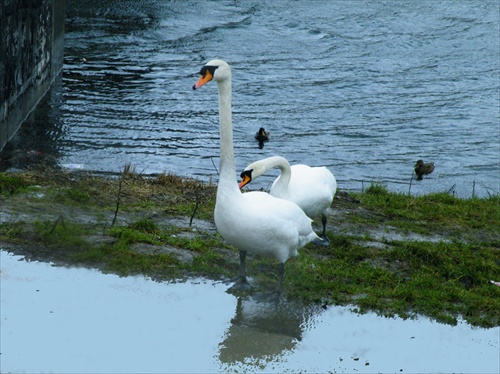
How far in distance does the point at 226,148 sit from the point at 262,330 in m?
1.51

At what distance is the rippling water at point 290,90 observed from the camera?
14750 mm

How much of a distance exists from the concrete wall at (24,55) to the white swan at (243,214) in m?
5.83

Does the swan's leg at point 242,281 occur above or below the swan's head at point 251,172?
below

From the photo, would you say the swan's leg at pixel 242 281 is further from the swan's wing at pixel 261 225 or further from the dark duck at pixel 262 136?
the dark duck at pixel 262 136

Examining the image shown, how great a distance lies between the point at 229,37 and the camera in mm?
26500

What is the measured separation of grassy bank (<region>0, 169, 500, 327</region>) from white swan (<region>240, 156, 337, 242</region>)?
41 cm

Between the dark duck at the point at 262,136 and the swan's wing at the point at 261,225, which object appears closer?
the swan's wing at the point at 261,225

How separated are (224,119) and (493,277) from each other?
2981mm

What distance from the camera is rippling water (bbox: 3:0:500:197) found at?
14750 millimetres

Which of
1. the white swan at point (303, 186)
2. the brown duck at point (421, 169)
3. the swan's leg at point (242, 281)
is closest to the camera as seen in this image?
the swan's leg at point (242, 281)

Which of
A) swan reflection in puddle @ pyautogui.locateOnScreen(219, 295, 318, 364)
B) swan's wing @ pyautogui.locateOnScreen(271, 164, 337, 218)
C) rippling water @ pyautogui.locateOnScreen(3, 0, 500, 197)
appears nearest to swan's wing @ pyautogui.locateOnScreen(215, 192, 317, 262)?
swan reflection in puddle @ pyautogui.locateOnScreen(219, 295, 318, 364)

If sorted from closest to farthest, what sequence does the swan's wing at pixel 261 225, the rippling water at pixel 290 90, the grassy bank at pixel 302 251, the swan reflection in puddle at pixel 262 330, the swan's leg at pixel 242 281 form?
1. the swan reflection in puddle at pixel 262 330
2. the swan's wing at pixel 261 225
3. the swan's leg at pixel 242 281
4. the grassy bank at pixel 302 251
5. the rippling water at pixel 290 90

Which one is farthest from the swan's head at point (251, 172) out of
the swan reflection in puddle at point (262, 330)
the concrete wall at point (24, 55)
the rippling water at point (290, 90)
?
the concrete wall at point (24, 55)

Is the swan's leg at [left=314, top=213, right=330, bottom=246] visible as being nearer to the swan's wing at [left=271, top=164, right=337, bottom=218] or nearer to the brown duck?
the swan's wing at [left=271, top=164, right=337, bottom=218]
